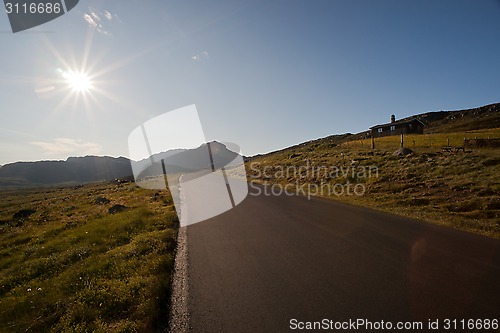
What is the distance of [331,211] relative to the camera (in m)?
16.0

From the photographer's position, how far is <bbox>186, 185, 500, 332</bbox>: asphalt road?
5.18m

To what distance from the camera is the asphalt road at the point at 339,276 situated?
5180 mm

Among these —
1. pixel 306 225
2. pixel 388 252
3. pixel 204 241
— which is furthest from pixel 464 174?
pixel 204 241

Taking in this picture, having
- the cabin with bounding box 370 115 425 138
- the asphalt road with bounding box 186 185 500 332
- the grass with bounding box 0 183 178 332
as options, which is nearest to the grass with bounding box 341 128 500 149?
the cabin with bounding box 370 115 425 138

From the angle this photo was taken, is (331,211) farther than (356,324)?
Yes

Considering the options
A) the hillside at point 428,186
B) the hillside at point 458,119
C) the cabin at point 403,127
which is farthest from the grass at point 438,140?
the hillside at point 458,119

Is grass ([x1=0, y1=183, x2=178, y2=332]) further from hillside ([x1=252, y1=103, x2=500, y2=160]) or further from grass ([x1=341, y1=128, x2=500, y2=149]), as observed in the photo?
hillside ([x1=252, y1=103, x2=500, y2=160])

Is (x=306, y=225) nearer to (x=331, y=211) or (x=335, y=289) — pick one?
(x=331, y=211)

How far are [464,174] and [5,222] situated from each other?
1560 inches

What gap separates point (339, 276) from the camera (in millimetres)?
6832
